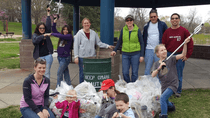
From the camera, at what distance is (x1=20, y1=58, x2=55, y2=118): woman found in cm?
267

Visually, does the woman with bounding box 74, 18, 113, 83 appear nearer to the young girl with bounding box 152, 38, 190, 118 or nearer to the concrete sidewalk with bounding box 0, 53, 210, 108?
the concrete sidewalk with bounding box 0, 53, 210, 108

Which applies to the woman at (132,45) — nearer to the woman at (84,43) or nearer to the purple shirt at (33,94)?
the woman at (84,43)

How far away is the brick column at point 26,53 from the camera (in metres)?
7.13

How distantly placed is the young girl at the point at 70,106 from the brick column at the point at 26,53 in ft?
15.2

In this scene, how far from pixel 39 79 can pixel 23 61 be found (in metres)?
4.96

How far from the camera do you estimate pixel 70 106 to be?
3078 millimetres

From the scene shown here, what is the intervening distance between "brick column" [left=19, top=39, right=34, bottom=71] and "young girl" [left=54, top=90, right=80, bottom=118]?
462 cm

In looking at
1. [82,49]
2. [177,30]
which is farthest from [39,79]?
[177,30]

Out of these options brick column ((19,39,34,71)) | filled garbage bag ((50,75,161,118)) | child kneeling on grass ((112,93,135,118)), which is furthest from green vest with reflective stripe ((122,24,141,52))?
brick column ((19,39,34,71))

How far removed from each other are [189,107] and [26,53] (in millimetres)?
5821

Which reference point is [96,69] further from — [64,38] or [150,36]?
[150,36]

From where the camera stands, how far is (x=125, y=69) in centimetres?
443

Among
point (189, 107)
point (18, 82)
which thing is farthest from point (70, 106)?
point (18, 82)

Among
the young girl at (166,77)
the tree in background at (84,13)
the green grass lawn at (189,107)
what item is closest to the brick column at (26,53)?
the green grass lawn at (189,107)
